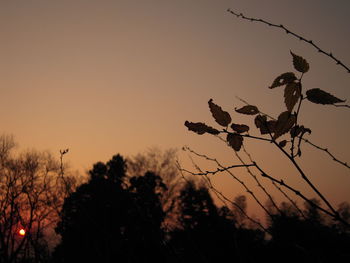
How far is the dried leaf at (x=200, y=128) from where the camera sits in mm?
870

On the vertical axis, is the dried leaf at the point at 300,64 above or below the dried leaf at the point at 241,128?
above

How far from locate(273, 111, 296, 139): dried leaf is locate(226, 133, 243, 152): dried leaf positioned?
139 millimetres

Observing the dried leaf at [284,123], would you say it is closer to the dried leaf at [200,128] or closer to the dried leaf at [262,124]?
the dried leaf at [262,124]

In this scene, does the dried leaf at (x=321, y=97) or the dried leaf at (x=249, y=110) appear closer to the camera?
the dried leaf at (x=321, y=97)

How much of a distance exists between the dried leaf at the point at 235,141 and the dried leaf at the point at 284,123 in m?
0.14

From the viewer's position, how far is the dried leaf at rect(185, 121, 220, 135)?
87 centimetres

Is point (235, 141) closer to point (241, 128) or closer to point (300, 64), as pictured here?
point (241, 128)

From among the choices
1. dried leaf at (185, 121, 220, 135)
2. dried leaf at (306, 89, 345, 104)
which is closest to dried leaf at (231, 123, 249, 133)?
dried leaf at (185, 121, 220, 135)

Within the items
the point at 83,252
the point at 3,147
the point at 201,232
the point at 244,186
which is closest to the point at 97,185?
the point at 83,252

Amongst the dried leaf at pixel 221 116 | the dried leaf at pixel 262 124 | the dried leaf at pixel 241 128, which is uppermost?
the dried leaf at pixel 221 116

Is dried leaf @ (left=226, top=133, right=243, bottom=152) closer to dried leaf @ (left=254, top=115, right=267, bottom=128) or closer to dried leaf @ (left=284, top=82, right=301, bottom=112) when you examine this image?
dried leaf @ (left=254, top=115, right=267, bottom=128)

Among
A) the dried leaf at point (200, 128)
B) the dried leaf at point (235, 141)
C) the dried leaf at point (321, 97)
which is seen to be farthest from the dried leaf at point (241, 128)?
the dried leaf at point (321, 97)

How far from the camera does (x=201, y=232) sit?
51.1 feet

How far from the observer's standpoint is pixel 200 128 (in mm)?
892
